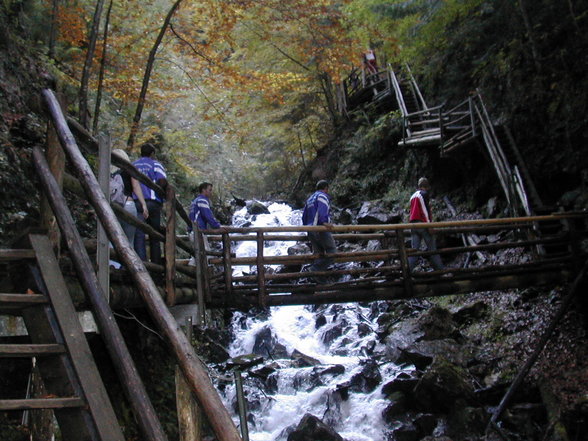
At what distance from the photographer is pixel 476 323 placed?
1056 centimetres

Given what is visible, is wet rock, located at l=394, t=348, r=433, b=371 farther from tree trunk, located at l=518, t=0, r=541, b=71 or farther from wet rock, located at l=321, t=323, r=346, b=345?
tree trunk, located at l=518, t=0, r=541, b=71

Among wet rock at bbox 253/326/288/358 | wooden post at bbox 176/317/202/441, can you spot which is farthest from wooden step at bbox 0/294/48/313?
wet rock at bbox 253/326/288/358

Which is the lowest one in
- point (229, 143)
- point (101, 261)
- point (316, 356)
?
point (316, 356)

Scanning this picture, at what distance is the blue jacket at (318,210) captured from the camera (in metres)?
7.61

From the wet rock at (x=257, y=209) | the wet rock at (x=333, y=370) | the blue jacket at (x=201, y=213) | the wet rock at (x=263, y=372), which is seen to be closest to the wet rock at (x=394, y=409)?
the wet rock at (x=333, y=370)

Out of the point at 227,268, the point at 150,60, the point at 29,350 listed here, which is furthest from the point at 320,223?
the point at 29,350

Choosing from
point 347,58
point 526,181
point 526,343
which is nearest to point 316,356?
point 526,343

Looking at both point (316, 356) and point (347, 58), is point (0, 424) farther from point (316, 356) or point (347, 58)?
point (347, 58)

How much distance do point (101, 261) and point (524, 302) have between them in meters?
Result: 9.24

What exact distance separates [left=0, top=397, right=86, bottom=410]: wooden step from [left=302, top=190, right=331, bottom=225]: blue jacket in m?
5.49

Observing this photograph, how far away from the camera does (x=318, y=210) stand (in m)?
7.65

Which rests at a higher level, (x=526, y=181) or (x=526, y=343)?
(x=526, y=181)

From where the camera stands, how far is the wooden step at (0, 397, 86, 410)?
224 cm

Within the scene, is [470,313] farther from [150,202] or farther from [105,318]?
[105,318]
